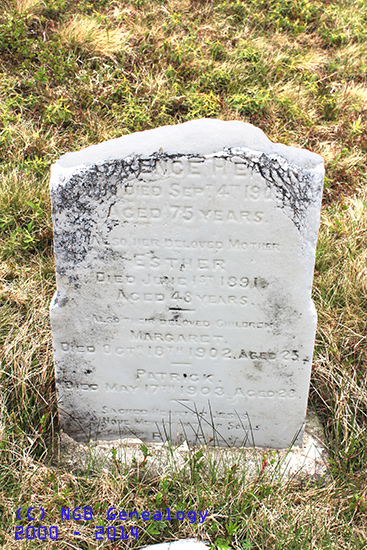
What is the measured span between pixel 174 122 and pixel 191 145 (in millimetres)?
2468

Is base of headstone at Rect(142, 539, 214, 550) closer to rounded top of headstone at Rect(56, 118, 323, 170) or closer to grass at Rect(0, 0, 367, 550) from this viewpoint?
grass at Rect(0, 0, 367, 550)

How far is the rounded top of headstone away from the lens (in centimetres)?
197

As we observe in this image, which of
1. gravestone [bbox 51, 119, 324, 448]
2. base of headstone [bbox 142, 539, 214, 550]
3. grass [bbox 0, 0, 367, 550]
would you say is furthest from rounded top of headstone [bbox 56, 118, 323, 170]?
base of headstone [bbox 142, 539, 214, 550]

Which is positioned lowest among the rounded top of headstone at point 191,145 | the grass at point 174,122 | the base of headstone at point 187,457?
the base of headstone at point 187,457

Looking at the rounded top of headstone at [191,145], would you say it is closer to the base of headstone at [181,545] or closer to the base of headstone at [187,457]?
the base of headstone at [187,457]

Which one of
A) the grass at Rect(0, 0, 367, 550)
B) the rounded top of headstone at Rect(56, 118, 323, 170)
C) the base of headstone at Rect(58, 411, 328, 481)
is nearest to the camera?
the rounded top of headstone at Rect(56, 118, 323, 170)

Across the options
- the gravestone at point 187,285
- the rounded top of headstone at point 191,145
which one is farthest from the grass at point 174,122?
the rounded top of headstone at point 191,145

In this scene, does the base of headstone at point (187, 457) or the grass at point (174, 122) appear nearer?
the grass at point (174, 122)

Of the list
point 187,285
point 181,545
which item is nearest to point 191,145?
point 187,285

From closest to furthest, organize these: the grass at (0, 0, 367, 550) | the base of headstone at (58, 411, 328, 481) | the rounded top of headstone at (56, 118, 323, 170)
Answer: the rounded top of headstone at (56, 118, 323, 170), the grass at (0, 0, 367, 550), the base of headstone at (58, 411, 328, 481)

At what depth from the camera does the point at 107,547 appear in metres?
2.04

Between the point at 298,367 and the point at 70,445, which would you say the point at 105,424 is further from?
the point at 298,367

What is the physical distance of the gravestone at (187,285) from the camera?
2.00 metres

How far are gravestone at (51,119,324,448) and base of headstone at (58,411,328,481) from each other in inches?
2.3
